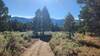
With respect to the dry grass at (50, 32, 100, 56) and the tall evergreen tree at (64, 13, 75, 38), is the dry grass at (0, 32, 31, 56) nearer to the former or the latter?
the dry grass at (50, 32, 100, 56)

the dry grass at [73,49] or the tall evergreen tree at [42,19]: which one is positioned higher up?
the tall evergreen tree at [42,19]

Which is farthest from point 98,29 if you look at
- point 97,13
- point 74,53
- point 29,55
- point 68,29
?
point 68,29

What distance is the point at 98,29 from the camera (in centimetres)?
3198

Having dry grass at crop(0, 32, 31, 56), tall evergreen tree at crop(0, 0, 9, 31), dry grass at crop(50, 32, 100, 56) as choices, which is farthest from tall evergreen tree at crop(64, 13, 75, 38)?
dry grass at crop(0, 32, 31, 56)

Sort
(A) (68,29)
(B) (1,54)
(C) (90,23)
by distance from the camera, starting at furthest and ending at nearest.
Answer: (A) (68,29) < (C) (90,23) < (B) (1,54)

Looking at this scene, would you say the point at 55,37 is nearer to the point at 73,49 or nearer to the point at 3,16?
the point at 73,49

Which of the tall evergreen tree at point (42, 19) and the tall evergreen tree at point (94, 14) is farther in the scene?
the tall evergreen tree at point (42, 19)

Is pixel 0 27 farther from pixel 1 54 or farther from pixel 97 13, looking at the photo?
pixel 1 54

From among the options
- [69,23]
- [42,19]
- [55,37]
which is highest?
[42,19]

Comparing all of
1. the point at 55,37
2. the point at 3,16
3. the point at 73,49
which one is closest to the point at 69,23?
the point at 3,16

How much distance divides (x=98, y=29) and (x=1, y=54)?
19.4 meters

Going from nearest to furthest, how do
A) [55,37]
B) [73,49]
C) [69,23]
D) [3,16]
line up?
[73,49]
[55,37]
[3,16]
[69,23]

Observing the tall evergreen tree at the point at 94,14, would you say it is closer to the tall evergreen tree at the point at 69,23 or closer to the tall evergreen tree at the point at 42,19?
the tall evergreen tree at the point at 69,23

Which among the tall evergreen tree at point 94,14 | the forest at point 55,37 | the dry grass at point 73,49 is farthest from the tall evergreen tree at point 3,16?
the dry grass at point 73,49
